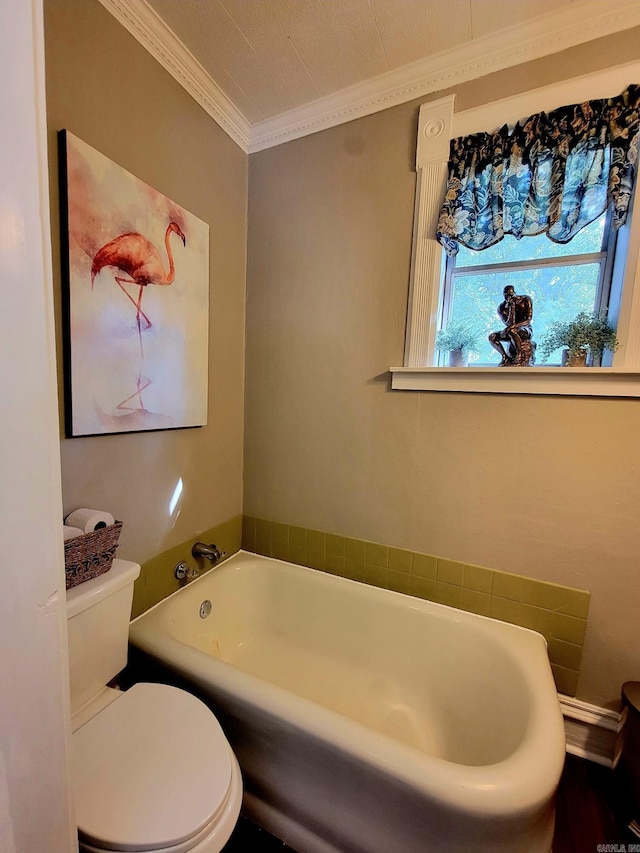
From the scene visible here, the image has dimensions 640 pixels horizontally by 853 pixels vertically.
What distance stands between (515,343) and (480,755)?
145 cm

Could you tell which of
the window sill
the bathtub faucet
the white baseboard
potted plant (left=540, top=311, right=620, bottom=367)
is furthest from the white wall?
the white baseboard

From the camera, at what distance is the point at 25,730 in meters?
0.40

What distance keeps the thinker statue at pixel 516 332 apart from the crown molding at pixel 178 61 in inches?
57.2

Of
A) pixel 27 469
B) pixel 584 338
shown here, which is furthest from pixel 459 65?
pixel 27 469

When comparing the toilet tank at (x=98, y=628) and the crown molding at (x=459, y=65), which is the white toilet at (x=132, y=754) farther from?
the crown molding at (x=459, y=65)

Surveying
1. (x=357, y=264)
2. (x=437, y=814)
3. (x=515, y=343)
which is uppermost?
(x=357, y=264)

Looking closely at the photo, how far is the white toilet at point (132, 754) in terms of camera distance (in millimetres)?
729

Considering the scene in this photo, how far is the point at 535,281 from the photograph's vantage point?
1382 mm

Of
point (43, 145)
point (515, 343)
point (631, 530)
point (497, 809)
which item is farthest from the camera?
point (515, 343)

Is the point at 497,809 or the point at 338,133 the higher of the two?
the point at 338,133

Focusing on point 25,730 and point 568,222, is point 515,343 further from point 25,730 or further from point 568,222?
point 25,730

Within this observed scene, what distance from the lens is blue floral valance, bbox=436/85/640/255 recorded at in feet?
3.73

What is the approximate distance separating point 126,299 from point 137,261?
0.15 metres

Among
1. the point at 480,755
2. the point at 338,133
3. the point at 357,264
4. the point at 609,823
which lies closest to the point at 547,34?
the point at 338,133
